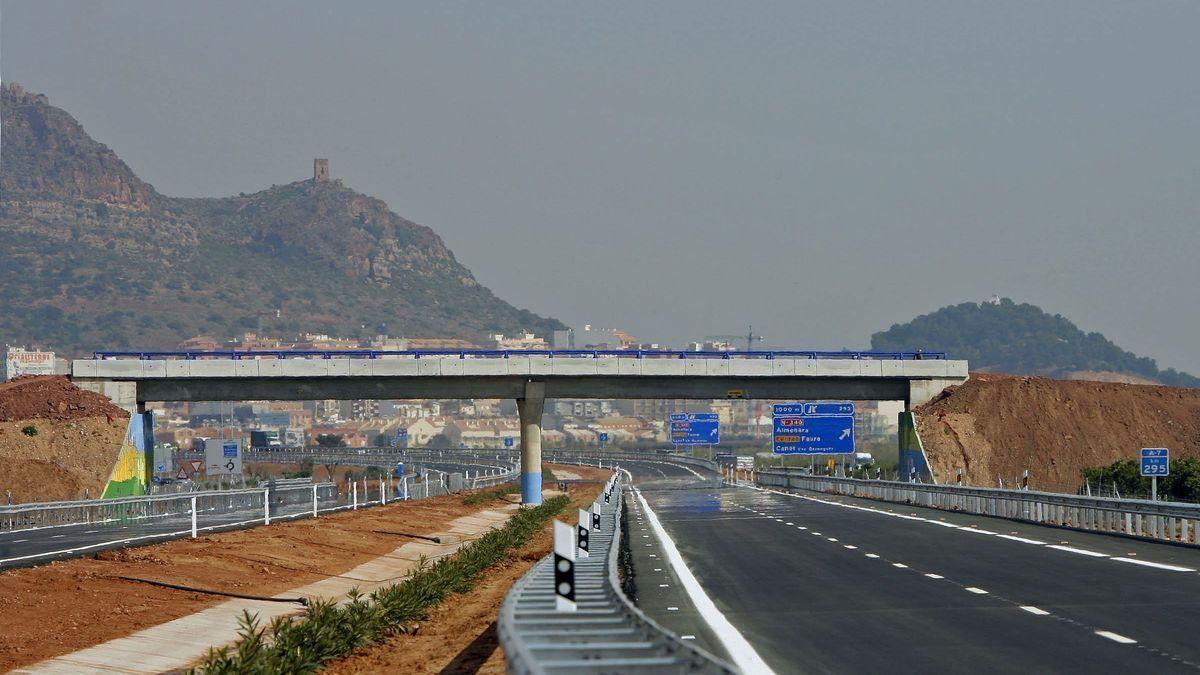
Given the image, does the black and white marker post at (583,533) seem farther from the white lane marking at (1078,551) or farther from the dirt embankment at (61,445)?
the dirt embankment at (61,445)

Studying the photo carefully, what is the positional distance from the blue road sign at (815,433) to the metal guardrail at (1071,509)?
20.2 metres

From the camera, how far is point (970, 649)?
16.2 metres

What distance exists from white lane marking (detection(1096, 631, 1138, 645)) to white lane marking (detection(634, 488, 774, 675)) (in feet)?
12.1

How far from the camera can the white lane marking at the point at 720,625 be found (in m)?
15.2

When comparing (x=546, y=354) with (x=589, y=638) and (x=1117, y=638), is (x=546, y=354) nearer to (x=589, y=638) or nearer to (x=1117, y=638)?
(x=1117, y=638)

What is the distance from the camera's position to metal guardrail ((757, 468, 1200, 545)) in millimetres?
35031

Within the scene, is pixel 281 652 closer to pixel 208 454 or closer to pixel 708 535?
pixel 708 535

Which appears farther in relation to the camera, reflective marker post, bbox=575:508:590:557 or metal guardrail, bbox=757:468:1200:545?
metal guardrail, bbox=757:468:1200:545

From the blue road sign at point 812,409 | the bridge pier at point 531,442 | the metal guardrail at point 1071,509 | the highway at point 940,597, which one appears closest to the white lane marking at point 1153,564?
the highway at point 940,597

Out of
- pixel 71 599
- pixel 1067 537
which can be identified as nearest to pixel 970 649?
pixel 71 599

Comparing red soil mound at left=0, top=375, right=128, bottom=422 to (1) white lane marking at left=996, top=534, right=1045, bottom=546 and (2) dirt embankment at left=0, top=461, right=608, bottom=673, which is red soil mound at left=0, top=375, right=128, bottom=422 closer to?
(2) dirt embankment at left=0, top=461, right=608, bottom=673

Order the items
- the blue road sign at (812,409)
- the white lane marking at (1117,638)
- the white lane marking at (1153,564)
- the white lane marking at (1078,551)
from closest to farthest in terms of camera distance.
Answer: the white lane marking at (1117,638), the white lane marking at (1153,564), the white lane marking at (1078,551), the blue road sign at (812,409)

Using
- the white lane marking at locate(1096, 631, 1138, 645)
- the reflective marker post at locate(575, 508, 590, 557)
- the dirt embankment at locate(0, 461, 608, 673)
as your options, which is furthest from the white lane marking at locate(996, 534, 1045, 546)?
the white lane marking at locate(1096, 631, 1138, 645)

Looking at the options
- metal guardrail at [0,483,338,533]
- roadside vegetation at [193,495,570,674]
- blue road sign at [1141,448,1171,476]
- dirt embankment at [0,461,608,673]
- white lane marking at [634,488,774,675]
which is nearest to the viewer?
white lane marking at [634,488,774,675]
